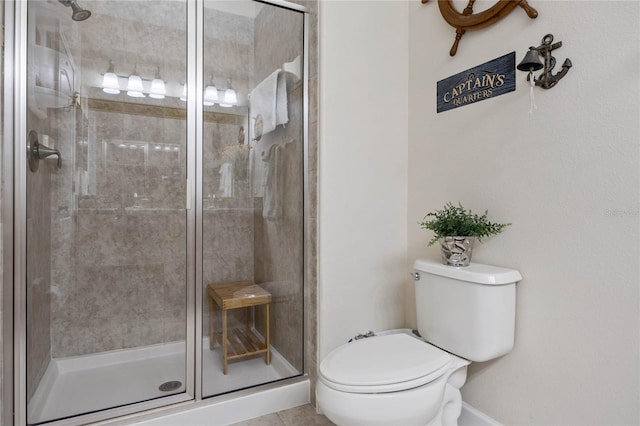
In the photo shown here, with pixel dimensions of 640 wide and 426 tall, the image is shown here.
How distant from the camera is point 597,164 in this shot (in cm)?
124

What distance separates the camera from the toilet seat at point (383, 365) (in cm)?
124

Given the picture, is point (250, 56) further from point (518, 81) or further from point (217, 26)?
point (518, 81)

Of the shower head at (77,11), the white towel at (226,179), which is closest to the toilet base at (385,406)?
the white towel at (226,179)

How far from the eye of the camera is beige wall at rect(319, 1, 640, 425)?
1.20 m

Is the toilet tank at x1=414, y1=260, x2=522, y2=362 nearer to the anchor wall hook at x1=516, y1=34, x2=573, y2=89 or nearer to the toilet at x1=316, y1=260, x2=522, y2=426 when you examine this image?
the toilet at x1=316, y1=260, x2=522, y2=426

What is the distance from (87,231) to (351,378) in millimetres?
1336

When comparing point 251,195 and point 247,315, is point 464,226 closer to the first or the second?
point 251,195

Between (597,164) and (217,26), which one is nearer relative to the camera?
(597,164)

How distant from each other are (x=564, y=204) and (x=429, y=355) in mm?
747

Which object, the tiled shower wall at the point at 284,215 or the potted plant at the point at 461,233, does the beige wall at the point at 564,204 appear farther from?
the tiled shower wall at the point at 284,215

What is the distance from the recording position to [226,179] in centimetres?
182

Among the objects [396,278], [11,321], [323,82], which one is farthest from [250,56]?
[11,321]

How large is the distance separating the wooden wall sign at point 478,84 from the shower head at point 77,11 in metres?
1.66

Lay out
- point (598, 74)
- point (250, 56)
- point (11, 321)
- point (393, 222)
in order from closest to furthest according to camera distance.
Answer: point (598, 74), point (11, 321), point (250, 56), point (393, 222)
